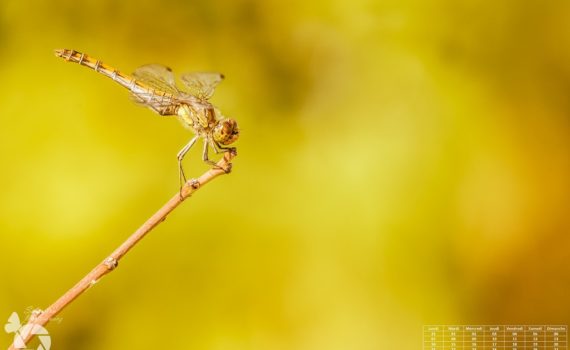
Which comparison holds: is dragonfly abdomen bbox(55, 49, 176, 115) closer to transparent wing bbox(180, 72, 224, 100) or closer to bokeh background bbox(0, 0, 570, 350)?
transparent wing bbox(180, 72, 224, 100)

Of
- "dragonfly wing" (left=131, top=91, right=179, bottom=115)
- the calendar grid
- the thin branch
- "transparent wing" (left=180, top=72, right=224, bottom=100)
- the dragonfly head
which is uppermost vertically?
"transparent wing" (left=180, top=72, right=224, bottom=100)

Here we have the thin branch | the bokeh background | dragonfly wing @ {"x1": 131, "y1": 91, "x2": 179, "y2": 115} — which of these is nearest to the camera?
the thin branch

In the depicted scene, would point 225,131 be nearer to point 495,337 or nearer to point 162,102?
point 162,102

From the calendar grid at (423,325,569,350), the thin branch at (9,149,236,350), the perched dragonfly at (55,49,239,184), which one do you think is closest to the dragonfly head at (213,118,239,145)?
the perched dragonfly at (55,49,239,184)

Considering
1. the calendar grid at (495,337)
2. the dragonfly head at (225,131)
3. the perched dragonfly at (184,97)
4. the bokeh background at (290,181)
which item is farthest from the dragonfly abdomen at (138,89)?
the calendar grid at (495,337)

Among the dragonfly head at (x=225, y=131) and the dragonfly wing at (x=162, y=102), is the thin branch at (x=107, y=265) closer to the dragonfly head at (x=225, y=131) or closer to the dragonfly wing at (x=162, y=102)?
the dragonfly head at (x=225, y=131)

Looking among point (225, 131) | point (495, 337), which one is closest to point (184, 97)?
point (225, 131)
